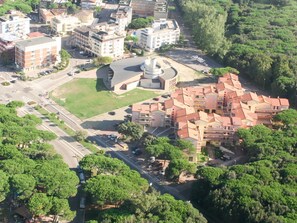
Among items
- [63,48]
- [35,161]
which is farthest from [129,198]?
[63,48]

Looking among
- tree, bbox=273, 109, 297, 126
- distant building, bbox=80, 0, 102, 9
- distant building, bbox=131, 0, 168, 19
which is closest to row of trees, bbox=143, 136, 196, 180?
tree, bbox=273, 109, 297, 126

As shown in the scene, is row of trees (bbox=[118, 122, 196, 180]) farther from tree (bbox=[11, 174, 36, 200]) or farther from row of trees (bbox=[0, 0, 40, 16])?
row of trees (bbox=[0, 0, 40, 16])

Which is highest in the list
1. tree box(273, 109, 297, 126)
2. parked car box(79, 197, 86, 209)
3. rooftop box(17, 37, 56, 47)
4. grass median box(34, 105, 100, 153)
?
rooftop box(17, 37, 56, 47)

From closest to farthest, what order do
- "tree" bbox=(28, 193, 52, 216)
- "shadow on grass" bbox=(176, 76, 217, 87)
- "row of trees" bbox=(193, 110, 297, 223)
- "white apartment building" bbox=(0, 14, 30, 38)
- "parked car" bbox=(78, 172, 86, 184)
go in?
"tree" bbox=(28, 193, 52, 216) < "row of trees" bbox=(193, 110, 297, 223) < "parked car" bbox=(78, 172, 86, 184) < "shadow on grass" bbox=(176, 76, 217, 87) < "white apartment building" bbox=(0, 14, 30, 38)

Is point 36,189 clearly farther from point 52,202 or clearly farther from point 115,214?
point 115,214

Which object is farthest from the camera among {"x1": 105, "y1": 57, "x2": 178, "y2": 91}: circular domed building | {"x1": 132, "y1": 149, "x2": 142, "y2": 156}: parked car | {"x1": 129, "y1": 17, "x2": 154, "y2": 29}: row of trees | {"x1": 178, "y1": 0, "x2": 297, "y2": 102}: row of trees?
{"x1": 129, "y1": 17, "x2": 154, "y2": 29}: row of trees

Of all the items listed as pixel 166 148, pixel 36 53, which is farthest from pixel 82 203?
pixel 36 53

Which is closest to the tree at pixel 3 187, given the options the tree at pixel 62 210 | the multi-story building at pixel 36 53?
the tree at pixel 62 210
